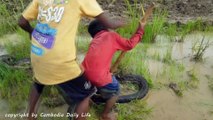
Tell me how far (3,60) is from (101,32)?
4.12 ft

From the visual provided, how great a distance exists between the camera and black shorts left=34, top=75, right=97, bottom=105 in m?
2.98

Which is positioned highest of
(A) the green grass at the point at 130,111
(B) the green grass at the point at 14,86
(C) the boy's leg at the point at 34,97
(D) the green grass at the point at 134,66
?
(C) the boy's leg at the point at 34,97

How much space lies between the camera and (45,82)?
2.97m

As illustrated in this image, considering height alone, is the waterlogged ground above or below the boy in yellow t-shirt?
below

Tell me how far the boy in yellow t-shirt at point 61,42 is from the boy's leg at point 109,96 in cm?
25

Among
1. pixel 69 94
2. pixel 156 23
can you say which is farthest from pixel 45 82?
pixel 156 23

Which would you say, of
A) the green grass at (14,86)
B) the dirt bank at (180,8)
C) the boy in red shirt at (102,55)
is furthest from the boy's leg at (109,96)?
the dirt bank at (180,8)

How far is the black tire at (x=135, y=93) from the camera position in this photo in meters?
3.51

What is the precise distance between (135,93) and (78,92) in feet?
2.66

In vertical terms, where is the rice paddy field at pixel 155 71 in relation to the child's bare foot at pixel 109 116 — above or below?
below

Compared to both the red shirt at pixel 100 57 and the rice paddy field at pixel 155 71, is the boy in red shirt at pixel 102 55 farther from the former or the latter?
the rice paddy field at pixel 155 71

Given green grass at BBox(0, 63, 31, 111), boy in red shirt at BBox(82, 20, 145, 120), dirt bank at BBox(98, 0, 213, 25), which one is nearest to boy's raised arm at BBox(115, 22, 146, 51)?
boy in red shirt at BBox(82, 20, 145, 120)

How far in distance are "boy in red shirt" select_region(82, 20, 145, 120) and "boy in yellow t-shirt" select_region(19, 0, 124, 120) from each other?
0.44 ft

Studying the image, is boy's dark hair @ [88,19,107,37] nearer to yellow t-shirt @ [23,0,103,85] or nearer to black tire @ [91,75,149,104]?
yellow t-shirt @ [23,0,103,85]
